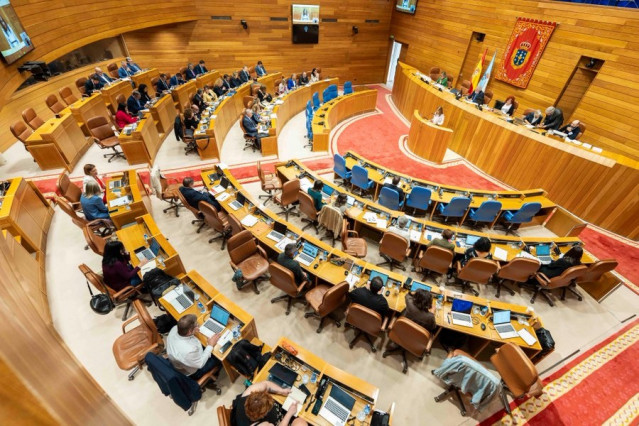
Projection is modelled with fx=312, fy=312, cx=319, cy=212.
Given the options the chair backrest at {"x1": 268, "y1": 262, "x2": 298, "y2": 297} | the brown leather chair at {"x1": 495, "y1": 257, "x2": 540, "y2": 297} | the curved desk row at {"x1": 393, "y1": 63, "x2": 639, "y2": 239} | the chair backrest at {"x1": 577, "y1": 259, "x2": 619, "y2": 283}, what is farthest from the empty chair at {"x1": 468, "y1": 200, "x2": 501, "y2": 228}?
the chair backrest at {"x1": 268, "y1": 262, "x2": 298, "y2": 297}

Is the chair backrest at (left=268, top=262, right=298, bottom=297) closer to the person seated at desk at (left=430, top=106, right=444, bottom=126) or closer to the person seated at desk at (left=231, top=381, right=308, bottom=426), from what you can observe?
the person seated at desk at (left=231, top=381, right=308, bottom=426)

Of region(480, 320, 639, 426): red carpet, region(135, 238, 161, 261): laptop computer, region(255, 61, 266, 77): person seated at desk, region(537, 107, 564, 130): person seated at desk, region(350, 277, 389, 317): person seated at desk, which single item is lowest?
region(480, 320, 639, 426): red carpet

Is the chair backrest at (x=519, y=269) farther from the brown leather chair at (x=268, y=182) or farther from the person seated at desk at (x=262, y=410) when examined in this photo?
the brown leather chair at (x=268, y=182)

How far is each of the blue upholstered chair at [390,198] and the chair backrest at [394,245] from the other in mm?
1593

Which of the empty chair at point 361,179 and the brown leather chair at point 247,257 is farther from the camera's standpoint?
the empty chair at point 361,179

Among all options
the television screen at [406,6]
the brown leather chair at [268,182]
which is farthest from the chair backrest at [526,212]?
the television screen at [406,6]

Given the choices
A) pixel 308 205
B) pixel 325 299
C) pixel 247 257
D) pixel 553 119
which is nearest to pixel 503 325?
pixel 325 299

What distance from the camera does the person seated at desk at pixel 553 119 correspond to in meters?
9.48

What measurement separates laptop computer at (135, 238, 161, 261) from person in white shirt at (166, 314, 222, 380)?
187 centimetres

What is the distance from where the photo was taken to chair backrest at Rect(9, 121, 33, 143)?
7.84 metres

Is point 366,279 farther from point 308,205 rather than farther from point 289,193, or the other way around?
point 289,193

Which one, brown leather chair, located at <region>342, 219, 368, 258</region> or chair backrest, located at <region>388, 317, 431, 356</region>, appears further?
brown leather chair, located at <region>342, 219, 368, 258</region>

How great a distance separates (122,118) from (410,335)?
951 cm

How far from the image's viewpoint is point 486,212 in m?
7.06
